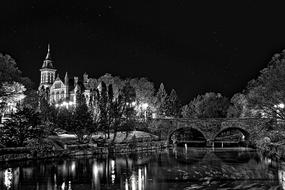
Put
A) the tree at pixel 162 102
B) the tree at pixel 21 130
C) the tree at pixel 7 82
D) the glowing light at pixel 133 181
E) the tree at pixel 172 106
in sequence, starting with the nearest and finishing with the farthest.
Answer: the glowing light at pixel 133 181 → the tree at pixel 21 130 → the tree at pixel 7 82 → the tree at pixel 162 102 → the tree at pixel 172 106

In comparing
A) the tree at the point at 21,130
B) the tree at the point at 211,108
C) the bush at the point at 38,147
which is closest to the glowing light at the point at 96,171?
the bush at the point at 38,147

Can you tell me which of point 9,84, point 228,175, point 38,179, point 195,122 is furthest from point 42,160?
point 195,122

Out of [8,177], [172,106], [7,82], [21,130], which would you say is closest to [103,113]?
[7,82]

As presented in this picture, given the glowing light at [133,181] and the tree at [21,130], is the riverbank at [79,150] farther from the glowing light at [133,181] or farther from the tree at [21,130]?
the glowing light at [133,181]

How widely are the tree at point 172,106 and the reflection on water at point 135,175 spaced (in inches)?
2471

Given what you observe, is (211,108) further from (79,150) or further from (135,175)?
(135,175)

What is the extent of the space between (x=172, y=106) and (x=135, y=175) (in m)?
73.7

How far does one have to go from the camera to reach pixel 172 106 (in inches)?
4149

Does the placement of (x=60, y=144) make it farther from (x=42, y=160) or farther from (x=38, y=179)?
(x=38, y=179)

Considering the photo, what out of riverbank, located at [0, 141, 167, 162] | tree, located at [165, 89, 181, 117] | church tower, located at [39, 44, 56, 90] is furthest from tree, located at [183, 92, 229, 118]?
church tower, located at [39, 44, 56, 90]

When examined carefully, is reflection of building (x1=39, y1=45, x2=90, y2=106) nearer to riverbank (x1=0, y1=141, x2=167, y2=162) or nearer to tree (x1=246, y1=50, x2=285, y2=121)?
riverbank (x1=0, y1=141, x2=167, y2=162)

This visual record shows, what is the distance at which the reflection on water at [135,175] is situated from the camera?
26.7 metres

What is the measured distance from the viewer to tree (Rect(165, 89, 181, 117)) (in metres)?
104

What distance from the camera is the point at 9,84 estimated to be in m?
52.5
